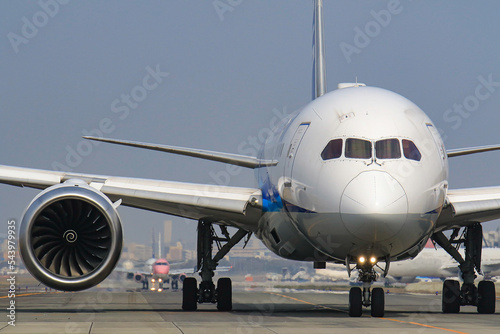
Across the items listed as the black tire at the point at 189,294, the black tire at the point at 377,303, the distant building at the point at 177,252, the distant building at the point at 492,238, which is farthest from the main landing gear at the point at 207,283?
the distant building at the point at 492,238

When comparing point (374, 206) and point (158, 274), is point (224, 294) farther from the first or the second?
point (158, 274)

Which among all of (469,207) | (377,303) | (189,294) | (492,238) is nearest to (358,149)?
(377,303)

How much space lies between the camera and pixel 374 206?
1369 cm

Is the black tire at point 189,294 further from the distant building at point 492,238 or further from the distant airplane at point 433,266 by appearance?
the distant building at point 492,238

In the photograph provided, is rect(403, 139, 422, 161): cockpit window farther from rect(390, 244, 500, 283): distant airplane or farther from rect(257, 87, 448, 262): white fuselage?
rect(390, 244, 500, 283): distant airplane

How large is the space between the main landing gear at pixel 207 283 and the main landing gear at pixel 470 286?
4.99 m

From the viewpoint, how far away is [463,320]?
16.1m

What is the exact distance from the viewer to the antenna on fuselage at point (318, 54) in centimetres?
2539

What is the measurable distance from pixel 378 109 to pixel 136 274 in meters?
71.3

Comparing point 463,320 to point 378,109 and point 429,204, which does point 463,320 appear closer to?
point 429,204

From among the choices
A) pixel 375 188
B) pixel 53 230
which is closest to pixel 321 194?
pixel 375 188

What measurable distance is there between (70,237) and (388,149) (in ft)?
19.0

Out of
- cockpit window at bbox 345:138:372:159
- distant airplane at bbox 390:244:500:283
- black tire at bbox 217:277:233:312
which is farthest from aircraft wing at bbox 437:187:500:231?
distant airplane at bbox 390:244:500:283

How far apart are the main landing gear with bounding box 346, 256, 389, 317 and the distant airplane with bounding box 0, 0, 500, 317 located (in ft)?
0.07
